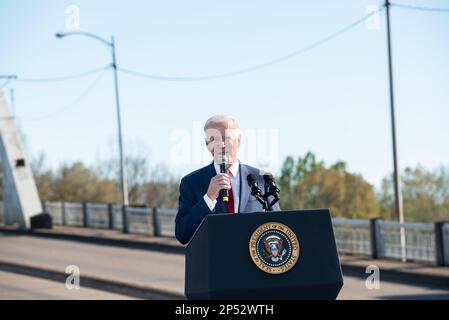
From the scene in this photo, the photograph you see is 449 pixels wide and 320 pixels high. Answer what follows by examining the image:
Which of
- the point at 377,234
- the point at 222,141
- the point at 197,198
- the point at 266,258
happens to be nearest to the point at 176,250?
the point at 377,234

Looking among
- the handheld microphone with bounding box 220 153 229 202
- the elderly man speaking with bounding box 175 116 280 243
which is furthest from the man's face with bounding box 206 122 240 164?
the handheld microphone with bounding box 220 153 229 202

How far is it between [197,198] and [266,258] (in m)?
0.85

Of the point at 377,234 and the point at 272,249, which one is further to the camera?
the point at 377,234

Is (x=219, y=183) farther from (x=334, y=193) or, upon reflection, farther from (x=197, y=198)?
(x=334, y=193)

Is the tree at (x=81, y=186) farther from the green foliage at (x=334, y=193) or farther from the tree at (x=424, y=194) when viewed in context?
the tree at (x=424, y=194)

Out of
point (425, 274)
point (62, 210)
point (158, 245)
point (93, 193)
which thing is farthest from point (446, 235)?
point (93, 193)

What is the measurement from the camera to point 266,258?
409cm

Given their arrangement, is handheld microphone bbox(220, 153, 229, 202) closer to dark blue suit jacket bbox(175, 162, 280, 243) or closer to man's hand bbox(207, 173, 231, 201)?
man's hand bbox(207, 173, 231, 201)

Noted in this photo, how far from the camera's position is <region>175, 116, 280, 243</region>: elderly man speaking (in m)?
4.54

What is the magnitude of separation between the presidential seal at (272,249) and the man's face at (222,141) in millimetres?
716
